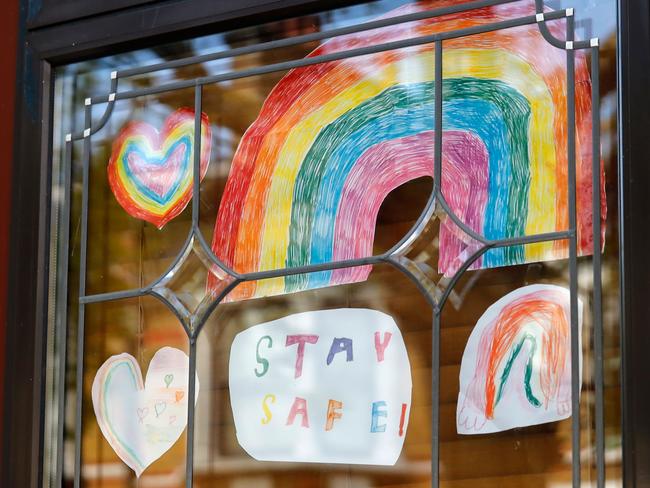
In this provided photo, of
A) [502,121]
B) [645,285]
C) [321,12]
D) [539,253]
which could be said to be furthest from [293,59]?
[645,285]

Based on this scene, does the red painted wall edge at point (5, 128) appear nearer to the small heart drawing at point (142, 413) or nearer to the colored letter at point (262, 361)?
the small heart drawing at point (142, 413)

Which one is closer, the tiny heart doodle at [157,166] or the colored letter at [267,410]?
the colored letter at [267,410]

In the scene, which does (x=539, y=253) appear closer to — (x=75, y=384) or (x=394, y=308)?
(x=394, y=308)

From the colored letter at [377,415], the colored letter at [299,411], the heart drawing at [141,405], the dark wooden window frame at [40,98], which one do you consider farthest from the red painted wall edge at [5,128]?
the colored letter at [377,415]

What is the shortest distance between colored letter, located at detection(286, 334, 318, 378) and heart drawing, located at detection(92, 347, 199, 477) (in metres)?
0.18

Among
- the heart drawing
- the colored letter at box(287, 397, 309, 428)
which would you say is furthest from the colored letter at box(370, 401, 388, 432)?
the heart drawing

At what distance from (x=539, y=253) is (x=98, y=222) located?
82 centimetres

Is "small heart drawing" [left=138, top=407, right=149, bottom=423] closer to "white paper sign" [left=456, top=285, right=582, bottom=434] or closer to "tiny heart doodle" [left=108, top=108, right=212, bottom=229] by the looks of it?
"tiny heart doodle" [left=108, top=108, right=212, bottom=229]

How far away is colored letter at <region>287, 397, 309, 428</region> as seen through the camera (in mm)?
1919

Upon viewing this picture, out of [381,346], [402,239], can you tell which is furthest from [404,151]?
[381,346]

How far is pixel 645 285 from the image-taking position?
171cm

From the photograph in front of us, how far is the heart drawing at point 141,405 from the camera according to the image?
2031 mm

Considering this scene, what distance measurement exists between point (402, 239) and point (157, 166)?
50cm

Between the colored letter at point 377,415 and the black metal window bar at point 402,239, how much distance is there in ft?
0.29
